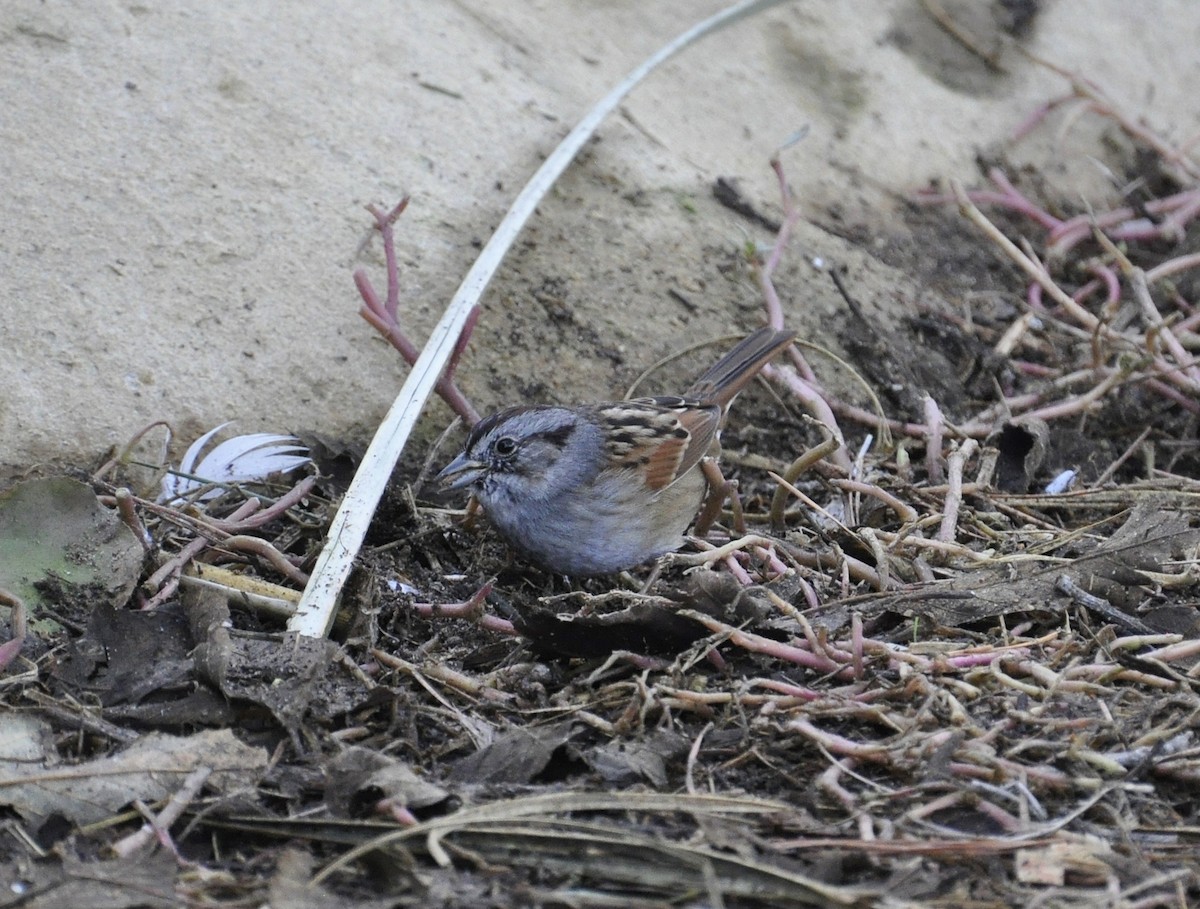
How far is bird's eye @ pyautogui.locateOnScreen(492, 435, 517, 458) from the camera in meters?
4.12

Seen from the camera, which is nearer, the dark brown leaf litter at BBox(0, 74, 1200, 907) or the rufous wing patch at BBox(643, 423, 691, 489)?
the dark brown leaf litter at BBox(0, 74, 1200, 907)

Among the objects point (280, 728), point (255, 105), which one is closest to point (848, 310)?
point (255, 105)

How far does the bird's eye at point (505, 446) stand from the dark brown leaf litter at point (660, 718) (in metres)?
0.35

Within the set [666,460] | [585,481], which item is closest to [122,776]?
[585,481]

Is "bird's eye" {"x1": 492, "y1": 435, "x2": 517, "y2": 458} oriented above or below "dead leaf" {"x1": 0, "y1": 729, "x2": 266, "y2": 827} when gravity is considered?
above

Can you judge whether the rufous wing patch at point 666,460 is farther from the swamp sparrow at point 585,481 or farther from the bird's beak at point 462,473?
the bird's beak at point 462,473

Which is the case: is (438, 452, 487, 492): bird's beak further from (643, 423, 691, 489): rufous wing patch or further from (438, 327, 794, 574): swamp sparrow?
(643, 423, 691, 489): rufous wing patch

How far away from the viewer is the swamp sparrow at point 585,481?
4117mm

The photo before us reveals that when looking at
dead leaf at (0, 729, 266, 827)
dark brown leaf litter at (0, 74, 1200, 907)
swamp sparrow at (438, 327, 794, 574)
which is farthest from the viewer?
swamp sparrow at (438, 327, 794, 574)

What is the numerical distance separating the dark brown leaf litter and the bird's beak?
0.17 meters

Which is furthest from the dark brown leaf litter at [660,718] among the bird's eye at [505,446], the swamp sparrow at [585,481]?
the bird's eye at [505,446]

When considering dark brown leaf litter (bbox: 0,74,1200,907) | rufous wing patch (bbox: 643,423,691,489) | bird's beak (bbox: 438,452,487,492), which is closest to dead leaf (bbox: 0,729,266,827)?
dark brown leaf litter (bbox: 0,74,1200,907)

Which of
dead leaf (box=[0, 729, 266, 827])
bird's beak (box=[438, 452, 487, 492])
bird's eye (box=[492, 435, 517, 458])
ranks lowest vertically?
dead leaf (box=[0, 729, 266, 827])

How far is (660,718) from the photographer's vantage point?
3.15 m
